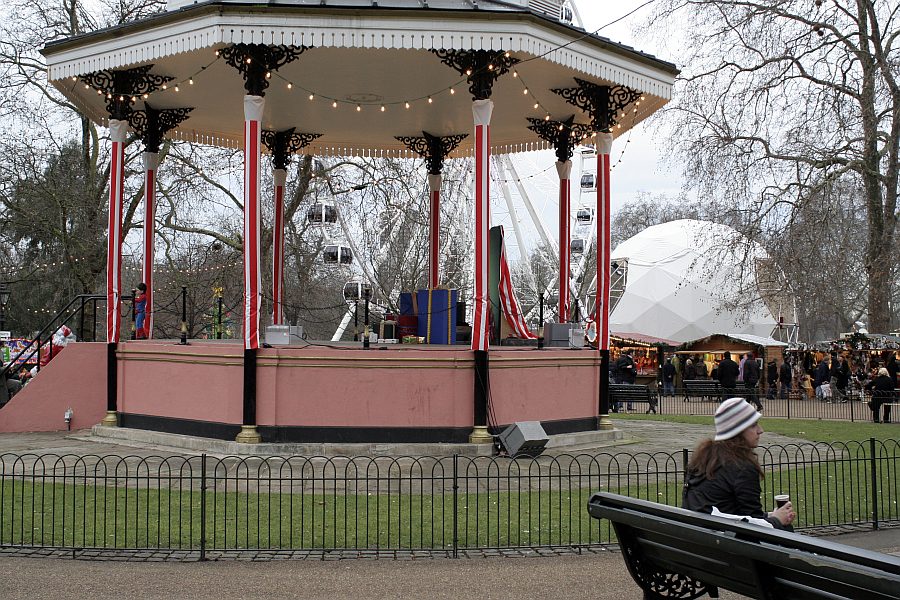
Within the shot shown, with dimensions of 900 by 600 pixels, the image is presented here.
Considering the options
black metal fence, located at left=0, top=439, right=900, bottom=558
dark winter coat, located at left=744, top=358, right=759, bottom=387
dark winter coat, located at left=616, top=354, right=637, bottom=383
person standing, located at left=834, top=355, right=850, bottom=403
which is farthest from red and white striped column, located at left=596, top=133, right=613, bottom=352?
person standing, located at left=834, top=355, right=850, bottom=403

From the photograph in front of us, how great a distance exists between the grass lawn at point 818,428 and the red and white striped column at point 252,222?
38.7 ft

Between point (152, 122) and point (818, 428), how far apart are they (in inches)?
694

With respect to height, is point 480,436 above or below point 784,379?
below

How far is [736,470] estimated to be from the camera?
5754 millimetres

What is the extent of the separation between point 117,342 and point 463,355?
286 inches

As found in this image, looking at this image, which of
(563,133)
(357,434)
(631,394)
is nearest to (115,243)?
(357,434)

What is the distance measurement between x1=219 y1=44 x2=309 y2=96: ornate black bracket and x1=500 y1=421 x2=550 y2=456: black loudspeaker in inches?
288

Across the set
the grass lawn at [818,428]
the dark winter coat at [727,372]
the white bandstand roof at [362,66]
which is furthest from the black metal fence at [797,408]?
the white bandstand roof at [362,66]

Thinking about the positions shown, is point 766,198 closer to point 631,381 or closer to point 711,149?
point 711,149

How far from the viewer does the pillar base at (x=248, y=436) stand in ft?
51.5

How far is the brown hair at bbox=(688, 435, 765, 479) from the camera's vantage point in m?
5.77

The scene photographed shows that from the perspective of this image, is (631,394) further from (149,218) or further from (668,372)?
(149,218)

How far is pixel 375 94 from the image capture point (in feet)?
68.4

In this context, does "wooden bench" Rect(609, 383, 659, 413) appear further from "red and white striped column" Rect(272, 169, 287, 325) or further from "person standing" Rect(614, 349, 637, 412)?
"red and white striped column" Rect(272, 169, 287, 325)
